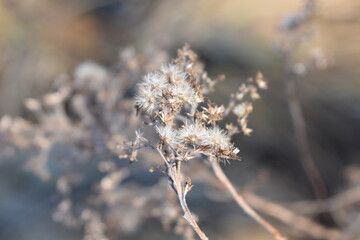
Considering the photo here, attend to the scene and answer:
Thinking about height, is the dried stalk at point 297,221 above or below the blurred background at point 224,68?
below

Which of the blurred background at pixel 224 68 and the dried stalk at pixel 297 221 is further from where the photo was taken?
the blurred background at pixel 224 68

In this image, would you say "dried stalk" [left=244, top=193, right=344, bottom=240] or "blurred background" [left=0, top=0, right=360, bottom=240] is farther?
"blurred background" [left=0, top=0, right=360, bottom=240]

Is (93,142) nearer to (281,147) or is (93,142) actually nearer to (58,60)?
(281,147)

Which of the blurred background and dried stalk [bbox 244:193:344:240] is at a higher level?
the blurred background

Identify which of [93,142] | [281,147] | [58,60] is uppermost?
[58,60]

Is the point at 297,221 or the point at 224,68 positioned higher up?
the point at 224,68

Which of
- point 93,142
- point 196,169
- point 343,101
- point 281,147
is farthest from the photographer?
point 281,147

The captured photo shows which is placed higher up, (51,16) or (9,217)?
(51,16)

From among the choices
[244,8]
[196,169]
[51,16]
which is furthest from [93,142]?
[51,16]
